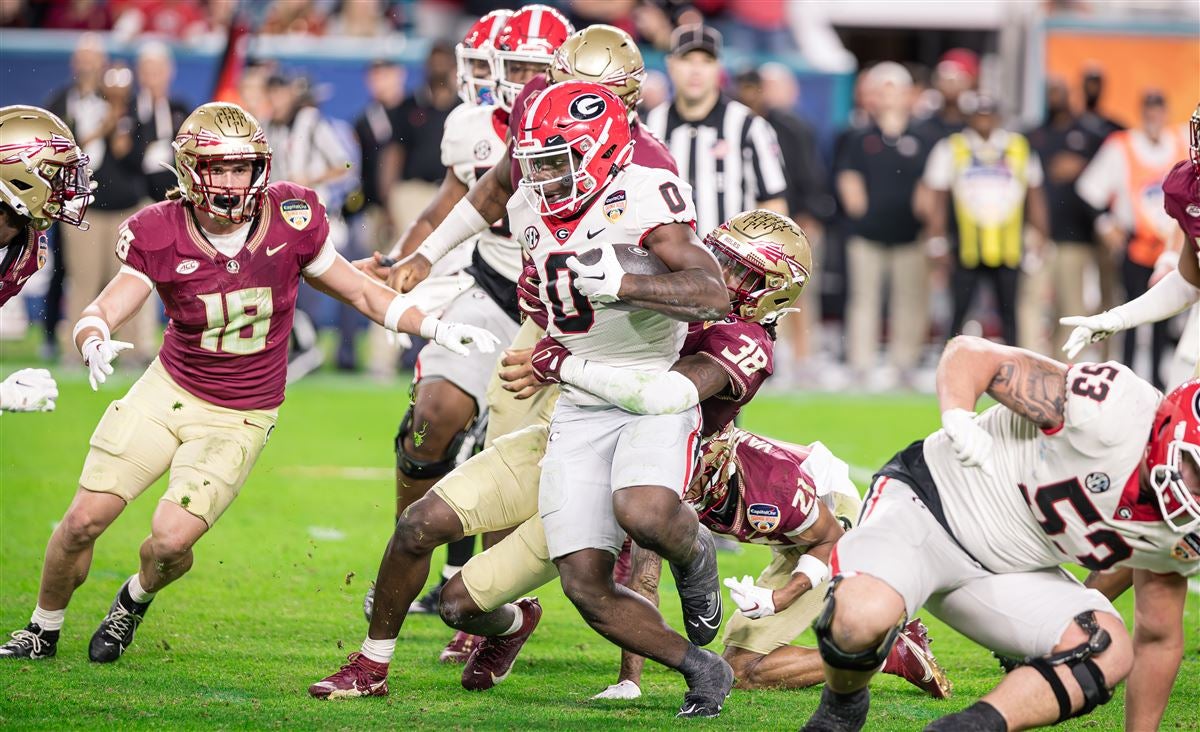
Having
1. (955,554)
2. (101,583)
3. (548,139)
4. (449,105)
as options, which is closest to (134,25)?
(449,105)

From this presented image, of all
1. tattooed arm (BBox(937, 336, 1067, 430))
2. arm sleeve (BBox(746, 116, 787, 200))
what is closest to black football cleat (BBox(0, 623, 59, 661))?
tattooed arm (BBox(937, 336, 1067, 430))

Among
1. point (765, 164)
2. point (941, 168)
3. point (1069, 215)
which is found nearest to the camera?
point (765, 164)

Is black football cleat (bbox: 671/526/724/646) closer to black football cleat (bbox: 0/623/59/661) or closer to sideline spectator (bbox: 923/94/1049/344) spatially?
black football cleat (bbox: 0/623/59/661)

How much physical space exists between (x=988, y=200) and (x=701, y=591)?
27.4ft

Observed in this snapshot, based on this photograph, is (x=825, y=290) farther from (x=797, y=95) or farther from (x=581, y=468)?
(x=581, y=468)

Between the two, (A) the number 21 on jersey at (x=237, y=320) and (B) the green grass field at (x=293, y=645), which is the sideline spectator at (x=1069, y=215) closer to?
(B) the green grass field at (x=293, y=645)

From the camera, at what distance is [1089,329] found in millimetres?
5047

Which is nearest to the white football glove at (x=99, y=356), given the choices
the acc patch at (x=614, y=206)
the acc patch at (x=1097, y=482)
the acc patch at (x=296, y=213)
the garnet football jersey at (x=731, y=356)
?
→ the acc patch at (x=296, y=213)

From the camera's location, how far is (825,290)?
14484 mm

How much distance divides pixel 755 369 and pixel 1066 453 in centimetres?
107

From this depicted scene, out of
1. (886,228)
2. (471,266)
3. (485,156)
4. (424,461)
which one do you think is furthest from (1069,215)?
(424,461)

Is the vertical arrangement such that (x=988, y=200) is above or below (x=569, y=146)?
below

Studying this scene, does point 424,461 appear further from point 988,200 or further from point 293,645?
point 988,200

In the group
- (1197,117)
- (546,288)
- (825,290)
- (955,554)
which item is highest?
(1197,117)
